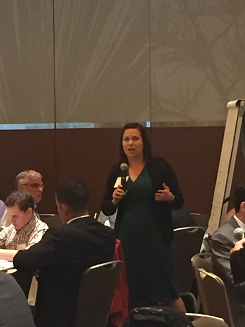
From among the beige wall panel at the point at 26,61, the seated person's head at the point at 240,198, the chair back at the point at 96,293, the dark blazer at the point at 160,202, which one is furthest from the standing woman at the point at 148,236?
the beige wall panel at the point at 26,61

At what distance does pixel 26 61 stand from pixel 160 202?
2.81 m

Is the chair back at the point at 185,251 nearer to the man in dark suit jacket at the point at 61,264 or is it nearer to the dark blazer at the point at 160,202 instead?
the dark blazer at the point at 160,202

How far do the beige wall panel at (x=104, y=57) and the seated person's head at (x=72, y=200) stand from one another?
8.96 ft

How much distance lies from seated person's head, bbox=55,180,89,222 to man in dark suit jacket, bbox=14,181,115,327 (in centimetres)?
12

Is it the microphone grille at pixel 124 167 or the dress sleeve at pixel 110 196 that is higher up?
the microphone grille at pixel 124 167

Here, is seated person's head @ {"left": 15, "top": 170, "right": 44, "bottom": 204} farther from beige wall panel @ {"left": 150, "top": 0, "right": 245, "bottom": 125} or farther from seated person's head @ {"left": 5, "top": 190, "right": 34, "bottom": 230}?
beige wall panel @ {"left": 150, "top": 0, "right": 245, "bottom": 125}

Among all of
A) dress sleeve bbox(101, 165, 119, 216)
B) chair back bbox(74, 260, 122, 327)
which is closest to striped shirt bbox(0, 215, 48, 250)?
dress sleeve bbox(101, 165, 119, 216)

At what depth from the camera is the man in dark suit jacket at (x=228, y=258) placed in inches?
105

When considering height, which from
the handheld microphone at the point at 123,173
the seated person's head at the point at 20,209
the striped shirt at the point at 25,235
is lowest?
the striped shirt at the point at 25,235

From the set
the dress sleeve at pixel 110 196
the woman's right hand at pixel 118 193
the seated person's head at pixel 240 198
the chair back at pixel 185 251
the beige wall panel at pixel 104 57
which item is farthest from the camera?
the beige wall panel at pixel 104 57

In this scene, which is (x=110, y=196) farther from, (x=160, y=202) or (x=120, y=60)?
(x=120, y=60)

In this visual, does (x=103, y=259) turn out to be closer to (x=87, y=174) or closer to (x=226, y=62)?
(x=87, y=174)

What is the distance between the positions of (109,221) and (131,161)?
969 millimetres

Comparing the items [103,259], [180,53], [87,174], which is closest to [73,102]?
[87,174]
